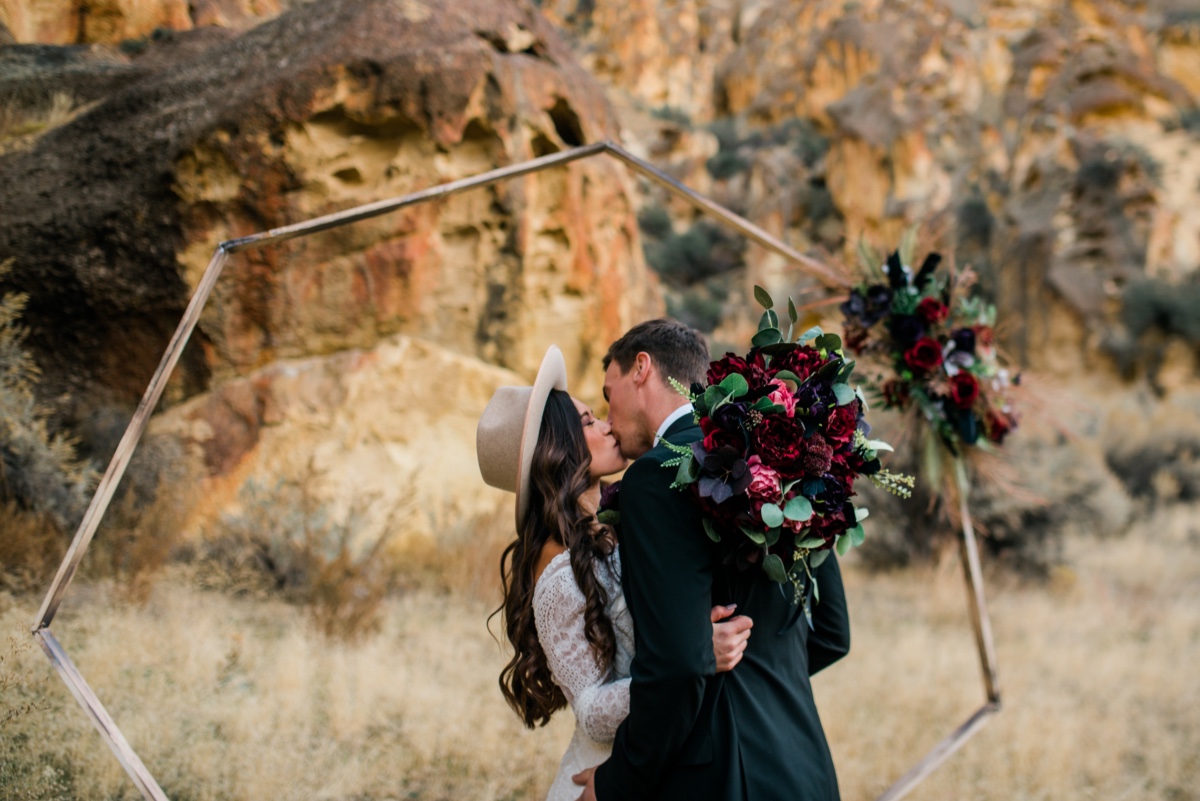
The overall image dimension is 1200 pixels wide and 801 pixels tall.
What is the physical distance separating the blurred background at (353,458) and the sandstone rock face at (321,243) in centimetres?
2

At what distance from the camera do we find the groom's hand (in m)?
1.71

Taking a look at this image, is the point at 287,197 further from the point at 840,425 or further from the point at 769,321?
the point at 840,425

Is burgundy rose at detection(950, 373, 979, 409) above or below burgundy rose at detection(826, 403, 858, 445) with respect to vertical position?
below

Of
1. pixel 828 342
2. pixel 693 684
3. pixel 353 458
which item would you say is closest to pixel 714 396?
pixel 828 342

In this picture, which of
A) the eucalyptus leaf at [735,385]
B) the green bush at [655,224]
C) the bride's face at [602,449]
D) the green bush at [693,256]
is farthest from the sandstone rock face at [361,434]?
the green bush at [655,224]

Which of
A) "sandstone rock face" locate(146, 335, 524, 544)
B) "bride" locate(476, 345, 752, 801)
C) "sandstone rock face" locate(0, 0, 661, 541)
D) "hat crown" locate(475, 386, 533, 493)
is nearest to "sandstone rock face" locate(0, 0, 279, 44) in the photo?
"sandstone rock face" locate(0, 0, 661, 541)

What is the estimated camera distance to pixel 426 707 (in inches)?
165

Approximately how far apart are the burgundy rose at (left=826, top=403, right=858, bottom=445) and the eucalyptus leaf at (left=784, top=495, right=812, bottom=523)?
0.19 metres

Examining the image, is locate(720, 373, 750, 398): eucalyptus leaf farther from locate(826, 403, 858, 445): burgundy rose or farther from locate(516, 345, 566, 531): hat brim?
locate(516, 345, 566, 531): hat brim

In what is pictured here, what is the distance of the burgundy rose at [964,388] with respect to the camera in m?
3.50

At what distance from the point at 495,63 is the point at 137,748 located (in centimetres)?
532

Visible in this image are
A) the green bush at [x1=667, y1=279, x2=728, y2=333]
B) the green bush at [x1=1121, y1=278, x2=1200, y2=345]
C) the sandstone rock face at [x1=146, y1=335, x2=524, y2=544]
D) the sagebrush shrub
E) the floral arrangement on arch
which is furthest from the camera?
the green bush at [x1=667, y1=279, x2=728, y2=333]

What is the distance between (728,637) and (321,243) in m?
5.22

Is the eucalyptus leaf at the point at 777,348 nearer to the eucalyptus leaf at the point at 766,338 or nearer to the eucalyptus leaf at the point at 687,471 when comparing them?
the eucalyptus leaf at the point at 766,338
